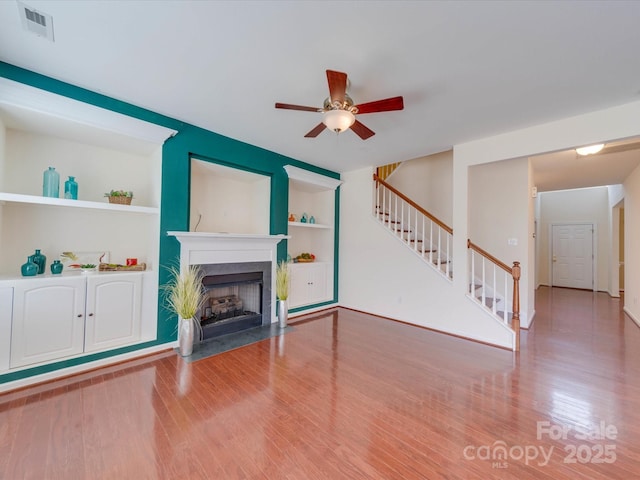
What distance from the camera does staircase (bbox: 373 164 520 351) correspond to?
3748mm

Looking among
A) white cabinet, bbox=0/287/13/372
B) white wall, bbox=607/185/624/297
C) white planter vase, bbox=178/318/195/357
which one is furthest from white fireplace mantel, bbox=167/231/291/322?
white wall, bbox=607/185/624/297

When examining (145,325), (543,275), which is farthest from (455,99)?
(543,275)

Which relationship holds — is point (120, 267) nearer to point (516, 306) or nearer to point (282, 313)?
point (282, 313)

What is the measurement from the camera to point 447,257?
167 inches

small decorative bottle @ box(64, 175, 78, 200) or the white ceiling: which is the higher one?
the white ceiling

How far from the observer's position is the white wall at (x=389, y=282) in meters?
3.82

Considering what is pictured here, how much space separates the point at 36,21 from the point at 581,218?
1148 cm

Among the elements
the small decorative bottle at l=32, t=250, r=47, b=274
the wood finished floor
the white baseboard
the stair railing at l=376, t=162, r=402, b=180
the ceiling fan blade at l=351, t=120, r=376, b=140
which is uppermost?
the stair railing at l=376, t=162, r=402, b=180

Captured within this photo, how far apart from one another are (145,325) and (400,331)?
3465mm

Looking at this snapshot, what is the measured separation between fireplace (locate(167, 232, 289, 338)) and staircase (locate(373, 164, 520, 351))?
7.12 ft

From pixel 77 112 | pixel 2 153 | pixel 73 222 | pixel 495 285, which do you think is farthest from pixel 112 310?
pixel 495 285

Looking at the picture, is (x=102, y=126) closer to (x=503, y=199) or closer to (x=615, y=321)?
(x=503, y=199)

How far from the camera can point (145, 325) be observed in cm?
310

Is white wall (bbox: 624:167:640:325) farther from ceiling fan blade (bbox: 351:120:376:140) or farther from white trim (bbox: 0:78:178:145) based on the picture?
white trim (bbox: 0:78:178:145)
